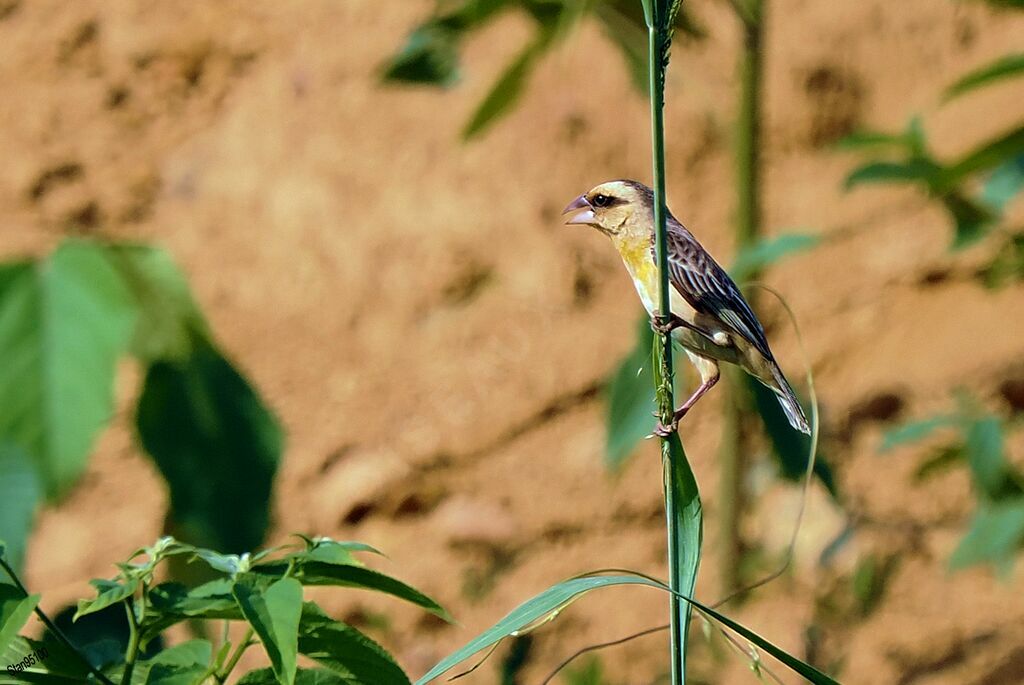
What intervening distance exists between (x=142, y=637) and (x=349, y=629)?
18 centimetres

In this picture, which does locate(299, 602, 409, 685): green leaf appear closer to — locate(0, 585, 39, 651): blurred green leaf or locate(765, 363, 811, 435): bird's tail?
locate(0, 585, 39, 651): blurred green leaf

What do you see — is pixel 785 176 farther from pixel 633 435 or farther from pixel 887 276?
pixel 633 435

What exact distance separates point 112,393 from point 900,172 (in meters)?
1.61

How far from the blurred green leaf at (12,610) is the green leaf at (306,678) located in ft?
0.64

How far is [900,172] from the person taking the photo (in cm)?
257

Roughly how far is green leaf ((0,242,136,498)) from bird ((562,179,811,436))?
0.62 meters

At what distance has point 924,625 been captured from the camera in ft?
12.1

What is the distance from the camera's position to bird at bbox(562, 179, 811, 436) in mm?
1372

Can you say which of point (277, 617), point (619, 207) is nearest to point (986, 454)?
point (619, 207)

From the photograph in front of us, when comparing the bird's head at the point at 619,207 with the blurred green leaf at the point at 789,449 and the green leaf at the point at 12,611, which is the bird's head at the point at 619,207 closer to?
the blurred green leaf at the point at 789,449

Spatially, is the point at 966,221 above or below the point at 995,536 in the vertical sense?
above

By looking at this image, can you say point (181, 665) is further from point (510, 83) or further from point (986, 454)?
point (986, 454)

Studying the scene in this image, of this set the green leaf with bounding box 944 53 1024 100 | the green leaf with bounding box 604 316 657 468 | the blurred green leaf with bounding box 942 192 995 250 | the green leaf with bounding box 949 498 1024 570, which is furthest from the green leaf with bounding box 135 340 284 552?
the green leaf with bounding box 949 498 1024 570

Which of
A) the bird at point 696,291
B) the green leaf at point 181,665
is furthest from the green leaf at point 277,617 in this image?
the bird at point 696,291
